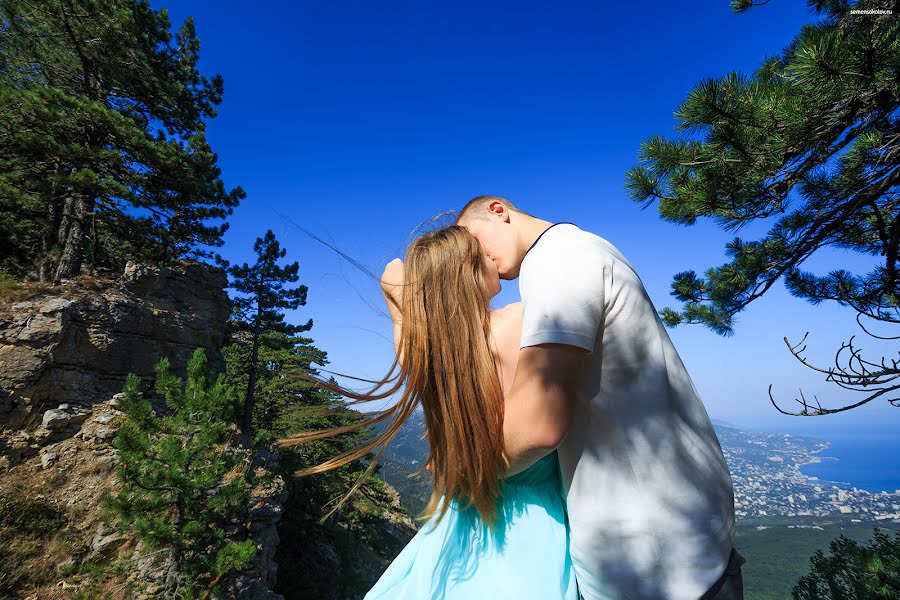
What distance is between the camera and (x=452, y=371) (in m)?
1.12

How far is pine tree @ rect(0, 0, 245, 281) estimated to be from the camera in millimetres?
8352

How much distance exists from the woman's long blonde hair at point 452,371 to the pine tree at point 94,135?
11330mm

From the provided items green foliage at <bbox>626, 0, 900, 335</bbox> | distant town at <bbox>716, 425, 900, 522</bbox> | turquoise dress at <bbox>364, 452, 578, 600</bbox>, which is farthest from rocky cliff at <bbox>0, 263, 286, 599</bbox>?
distant town at <bbox>716, 425, 900, 522</bbox>

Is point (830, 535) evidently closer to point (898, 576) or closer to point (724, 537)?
point (898, 576)

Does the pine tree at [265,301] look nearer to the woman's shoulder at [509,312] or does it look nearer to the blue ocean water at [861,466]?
the woman's shoulder at [509,312]

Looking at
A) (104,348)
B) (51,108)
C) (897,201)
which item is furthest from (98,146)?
(897,201)

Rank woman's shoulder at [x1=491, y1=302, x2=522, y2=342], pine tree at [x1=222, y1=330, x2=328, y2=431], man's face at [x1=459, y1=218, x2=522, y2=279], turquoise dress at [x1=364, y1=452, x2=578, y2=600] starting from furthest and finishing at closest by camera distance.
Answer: pine tree at [x1=222, y1=330, x2=328, y2=431], man's face at [x1=459, y1=218, x2=522, y2=279], woman's shoulder at [x1=491, y1=302, x2=522, y2=342], turquoise dress at [x1=364, y1=452, x2=578, y2=600]

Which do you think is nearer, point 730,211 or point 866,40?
point 866,40

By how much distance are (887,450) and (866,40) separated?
183 metres

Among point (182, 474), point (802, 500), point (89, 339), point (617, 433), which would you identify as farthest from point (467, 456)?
point (802, 500)

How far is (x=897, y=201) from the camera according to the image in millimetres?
3545

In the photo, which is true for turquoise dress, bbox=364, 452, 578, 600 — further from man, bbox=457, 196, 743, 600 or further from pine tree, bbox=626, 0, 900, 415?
pine tree, bbox=626, 0, 900, 415

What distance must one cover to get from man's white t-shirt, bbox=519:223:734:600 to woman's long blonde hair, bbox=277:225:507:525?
9.1 inches

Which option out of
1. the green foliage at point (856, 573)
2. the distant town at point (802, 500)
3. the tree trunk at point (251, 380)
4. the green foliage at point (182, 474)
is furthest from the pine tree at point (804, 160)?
the distant town at point (802, 500)
